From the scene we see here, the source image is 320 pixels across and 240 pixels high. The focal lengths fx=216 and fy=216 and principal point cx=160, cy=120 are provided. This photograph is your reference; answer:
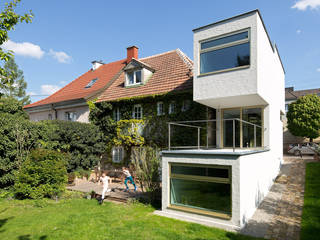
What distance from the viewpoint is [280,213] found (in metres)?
7.90

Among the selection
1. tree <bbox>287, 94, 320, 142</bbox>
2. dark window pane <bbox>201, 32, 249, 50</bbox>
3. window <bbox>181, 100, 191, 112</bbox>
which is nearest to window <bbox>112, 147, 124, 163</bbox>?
window <bbox>181, 100, 191, 112</bbox>

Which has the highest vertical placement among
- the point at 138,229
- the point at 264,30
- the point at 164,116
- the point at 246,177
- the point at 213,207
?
the point at 264,30

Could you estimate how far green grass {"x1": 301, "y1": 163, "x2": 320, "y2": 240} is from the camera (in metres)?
6.37

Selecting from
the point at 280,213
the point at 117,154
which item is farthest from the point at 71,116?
the point at 280,213

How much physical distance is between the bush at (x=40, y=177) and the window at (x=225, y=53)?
29.1 feet

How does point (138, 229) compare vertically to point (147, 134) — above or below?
below

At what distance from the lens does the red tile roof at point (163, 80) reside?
14.5 m

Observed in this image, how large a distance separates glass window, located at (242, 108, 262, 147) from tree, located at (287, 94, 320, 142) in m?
20.6

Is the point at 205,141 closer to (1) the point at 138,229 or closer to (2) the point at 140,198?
(2) the point at 140,198

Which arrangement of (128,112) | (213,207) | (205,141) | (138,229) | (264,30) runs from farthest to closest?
(128,112) < (205,141) < (264,30) < (213,207) < (138,229)

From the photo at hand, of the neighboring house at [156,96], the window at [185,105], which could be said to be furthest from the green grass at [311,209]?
the window at [185,105]

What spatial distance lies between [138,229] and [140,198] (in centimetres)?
306

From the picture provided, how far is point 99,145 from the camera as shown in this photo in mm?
16312

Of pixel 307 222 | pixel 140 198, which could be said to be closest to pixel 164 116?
pixel 140 198
